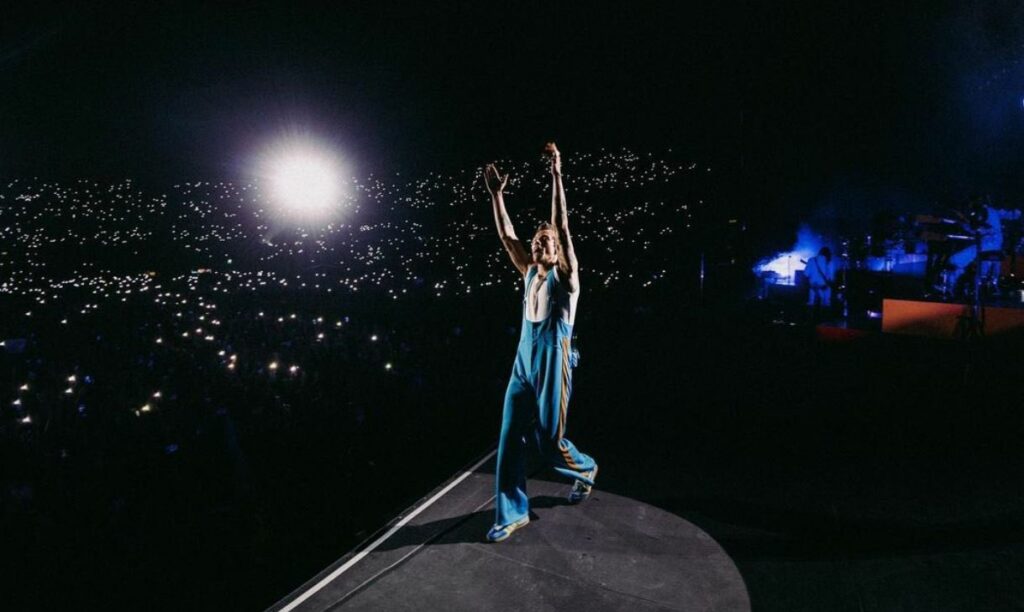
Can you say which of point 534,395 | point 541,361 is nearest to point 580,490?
point 534,395

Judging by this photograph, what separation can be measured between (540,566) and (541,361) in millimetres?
1208

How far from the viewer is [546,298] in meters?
3.28

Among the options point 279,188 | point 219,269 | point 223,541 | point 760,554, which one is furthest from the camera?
point 219,269

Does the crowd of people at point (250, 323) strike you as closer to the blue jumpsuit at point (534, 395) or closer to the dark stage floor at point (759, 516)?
the dark stage floor at point (759, 516)

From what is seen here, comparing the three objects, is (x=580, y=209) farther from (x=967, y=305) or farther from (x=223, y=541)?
(x=223, y=541)

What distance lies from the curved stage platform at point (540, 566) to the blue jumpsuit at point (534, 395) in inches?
12.3

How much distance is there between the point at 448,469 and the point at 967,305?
7.99 meters

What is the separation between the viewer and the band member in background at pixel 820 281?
1167cm

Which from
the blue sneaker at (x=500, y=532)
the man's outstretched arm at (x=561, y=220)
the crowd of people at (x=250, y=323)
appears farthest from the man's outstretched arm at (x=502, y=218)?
the crowd of people at (x=250, y=323)

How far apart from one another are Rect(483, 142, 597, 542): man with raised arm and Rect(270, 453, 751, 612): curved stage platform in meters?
0.27

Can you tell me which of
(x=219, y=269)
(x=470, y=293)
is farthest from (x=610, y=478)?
(x=219, y=269)

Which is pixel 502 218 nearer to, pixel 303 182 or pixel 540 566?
pixel 540 566

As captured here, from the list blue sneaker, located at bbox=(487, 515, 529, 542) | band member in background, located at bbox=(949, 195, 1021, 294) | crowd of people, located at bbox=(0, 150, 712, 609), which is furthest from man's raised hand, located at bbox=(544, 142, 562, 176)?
band member in background, located at bbox=(949, 195, 1021, 294)

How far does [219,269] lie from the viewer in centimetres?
1373
